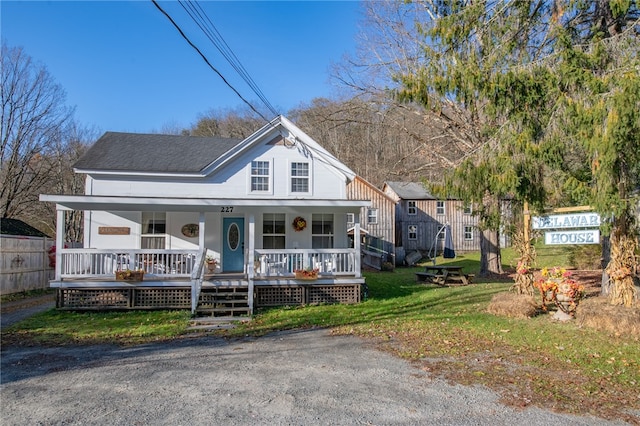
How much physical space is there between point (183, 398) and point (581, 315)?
25.1 feet

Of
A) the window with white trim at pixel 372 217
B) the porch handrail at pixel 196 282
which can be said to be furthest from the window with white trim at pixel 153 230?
the window with white trim at pixel 372 217

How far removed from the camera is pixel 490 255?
63.3 feet

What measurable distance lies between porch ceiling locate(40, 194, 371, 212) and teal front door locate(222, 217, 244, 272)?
1.39 metres

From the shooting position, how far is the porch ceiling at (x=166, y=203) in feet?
39.1

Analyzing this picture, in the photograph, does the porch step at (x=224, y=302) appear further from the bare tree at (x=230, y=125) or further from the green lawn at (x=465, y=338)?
the bare tree at (x=230, y=125)

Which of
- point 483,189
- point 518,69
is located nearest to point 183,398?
point 483,189

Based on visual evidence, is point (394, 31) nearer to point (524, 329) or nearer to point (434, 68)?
Result: point (434, 68)

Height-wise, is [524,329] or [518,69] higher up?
[518,69]

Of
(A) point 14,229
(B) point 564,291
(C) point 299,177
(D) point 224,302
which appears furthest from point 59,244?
(B) point 564,291

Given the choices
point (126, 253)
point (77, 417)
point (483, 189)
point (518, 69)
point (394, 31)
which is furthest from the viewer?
point (394, 31)

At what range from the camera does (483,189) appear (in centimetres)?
937

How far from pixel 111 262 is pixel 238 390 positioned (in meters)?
8.86

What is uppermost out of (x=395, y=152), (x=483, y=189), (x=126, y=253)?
(x=395, y=152)

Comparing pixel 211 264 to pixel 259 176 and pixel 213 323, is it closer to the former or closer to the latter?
pixel 259 176
